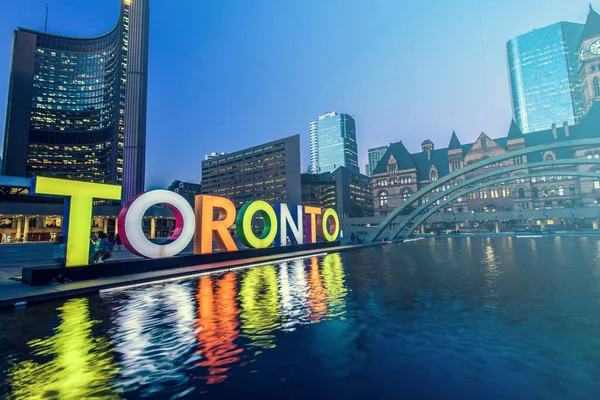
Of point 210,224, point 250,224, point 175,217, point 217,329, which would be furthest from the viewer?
point 250,224

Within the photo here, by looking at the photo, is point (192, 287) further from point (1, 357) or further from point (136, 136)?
point (136, 136)

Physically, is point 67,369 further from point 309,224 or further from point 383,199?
point 383,199

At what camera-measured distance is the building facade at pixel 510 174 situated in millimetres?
71000

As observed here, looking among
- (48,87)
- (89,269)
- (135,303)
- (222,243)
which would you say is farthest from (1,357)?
(48,87)

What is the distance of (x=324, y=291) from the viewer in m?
10.6

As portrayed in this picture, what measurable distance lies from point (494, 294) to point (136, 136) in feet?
441

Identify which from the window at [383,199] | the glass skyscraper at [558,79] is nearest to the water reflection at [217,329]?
the window at [383,199]

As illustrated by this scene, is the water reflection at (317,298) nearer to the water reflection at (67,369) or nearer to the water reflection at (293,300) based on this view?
the water reflection at (293,300)

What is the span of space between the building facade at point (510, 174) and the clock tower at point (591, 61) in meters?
11.1

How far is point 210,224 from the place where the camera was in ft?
61.3

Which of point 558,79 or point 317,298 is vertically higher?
point 558,79

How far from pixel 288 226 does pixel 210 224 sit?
8.53 metres

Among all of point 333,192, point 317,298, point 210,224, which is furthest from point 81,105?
point 317,298

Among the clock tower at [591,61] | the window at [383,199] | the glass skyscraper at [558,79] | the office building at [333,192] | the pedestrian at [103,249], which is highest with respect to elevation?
the glass skyscraper at [558,79]
